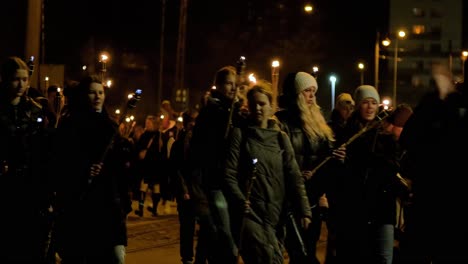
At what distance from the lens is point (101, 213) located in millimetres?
6914

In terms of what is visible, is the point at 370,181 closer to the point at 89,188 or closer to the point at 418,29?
the point at 89,188

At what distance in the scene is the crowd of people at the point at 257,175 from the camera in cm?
595

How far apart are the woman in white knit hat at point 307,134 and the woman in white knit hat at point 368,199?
23 centimetres

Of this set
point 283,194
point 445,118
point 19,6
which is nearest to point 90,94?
point 283,194

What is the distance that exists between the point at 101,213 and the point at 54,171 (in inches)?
19.5

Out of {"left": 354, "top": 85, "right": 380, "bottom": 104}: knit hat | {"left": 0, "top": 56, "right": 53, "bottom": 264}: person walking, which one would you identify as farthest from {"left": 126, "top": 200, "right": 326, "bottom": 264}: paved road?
{"left": 0, "top": 56, "right": 53, "bottom": 264}: person walking

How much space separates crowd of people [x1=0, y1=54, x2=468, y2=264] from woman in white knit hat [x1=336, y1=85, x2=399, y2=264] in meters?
0.01

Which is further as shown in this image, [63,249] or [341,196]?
[341,196]

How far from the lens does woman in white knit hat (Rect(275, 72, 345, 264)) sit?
316 inches

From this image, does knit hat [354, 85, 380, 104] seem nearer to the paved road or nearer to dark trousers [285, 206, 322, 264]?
dark trousers [285, 206, 322, 264]

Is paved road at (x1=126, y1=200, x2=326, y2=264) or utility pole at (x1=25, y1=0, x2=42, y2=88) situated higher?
utility pole at (x1=25, y1=0, x2=42, y2=88)

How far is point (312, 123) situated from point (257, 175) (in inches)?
45.6

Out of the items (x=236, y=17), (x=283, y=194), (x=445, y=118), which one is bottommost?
(x=283, y=194)

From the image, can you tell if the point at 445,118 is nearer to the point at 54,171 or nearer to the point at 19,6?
the point at 54,171
